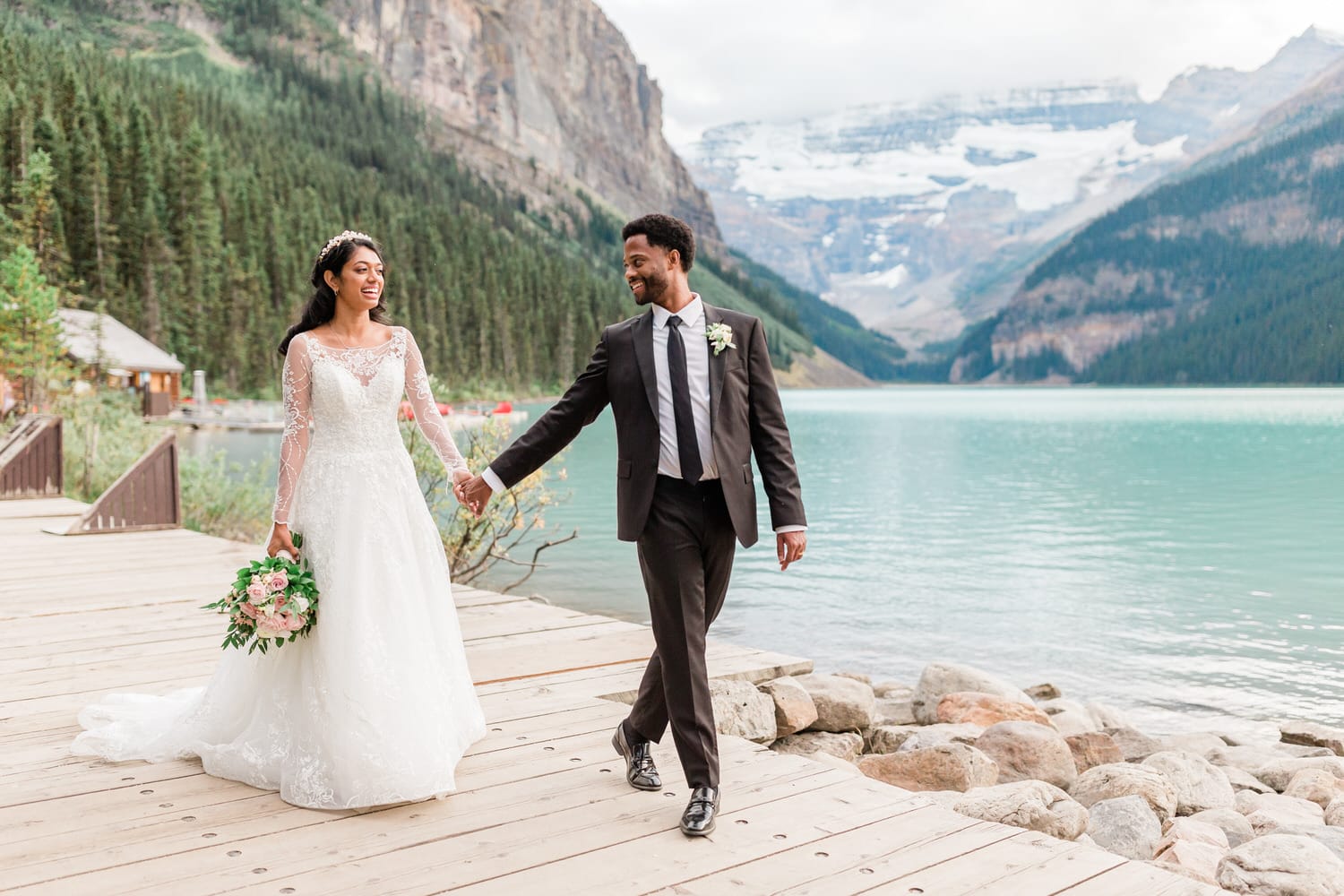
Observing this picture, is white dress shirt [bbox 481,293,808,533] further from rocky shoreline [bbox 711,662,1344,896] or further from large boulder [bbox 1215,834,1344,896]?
large boulder [bbox 1215,834,1344,896]

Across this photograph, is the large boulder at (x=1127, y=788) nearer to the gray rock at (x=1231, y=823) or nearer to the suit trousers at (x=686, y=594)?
the gray rock at (x=1231, y=823)

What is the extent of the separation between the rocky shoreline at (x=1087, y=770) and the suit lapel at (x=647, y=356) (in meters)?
2.39

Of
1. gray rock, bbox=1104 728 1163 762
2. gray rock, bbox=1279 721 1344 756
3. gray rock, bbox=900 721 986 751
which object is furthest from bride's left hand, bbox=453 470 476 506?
gray rock, bbox=1279 721 1344 756

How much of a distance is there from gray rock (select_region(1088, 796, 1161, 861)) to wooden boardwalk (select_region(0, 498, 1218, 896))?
6.71 ft

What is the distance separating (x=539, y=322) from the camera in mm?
107625

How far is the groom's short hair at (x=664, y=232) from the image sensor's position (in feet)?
13.1

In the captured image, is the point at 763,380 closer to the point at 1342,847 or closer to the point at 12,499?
the point at 1342,847

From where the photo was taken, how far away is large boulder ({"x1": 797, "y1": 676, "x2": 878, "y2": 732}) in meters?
7.79

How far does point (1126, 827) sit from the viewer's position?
19.3 feet

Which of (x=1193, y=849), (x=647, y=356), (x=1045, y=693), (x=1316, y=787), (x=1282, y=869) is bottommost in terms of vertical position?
(x=1045, y=693)

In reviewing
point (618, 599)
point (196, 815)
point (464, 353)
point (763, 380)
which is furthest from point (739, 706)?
point (464, 353)

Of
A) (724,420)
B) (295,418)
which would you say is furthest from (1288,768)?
(295,418)

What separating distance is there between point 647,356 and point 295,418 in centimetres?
157

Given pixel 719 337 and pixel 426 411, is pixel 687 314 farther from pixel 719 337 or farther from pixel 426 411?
pixel 426 411
